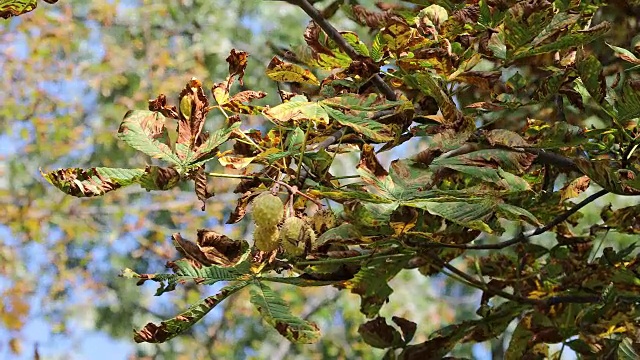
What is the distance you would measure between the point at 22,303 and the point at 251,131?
4.07 m

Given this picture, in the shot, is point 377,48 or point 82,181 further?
point 377,48

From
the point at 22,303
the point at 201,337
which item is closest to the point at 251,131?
the point at 22,303

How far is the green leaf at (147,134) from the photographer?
2.57 feet

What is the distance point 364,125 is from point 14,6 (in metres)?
0.34

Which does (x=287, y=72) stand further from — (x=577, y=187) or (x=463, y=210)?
(x=577, y=187)

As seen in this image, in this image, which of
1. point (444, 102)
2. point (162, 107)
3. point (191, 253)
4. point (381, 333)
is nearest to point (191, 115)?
point (162, 107)

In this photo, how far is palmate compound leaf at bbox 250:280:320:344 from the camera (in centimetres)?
77

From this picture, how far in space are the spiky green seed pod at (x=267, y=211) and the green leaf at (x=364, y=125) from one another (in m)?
0.10

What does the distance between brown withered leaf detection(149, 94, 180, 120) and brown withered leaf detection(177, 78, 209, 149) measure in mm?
22

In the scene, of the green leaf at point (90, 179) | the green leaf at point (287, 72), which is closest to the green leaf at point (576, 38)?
the green leaf at point (287, 72)

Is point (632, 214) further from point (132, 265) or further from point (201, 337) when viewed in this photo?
point (201, 337)

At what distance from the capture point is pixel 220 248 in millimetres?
857

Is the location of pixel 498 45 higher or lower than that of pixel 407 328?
higher

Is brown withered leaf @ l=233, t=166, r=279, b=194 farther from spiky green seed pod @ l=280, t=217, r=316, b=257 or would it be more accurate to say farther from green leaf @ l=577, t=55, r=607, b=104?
green leaf @ l=577, t=55, r=607, b=104
